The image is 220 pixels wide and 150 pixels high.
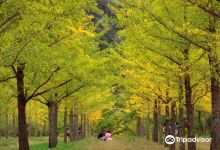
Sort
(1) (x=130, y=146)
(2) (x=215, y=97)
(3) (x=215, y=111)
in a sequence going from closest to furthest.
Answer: (3) (x=215, y=111) → (2) (x=215, y=97) → (1) (x=130, y=146)

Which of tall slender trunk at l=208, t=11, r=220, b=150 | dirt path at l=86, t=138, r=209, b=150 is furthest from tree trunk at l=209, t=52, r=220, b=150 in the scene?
dirt path at l=86, t=138, r=209, b=150

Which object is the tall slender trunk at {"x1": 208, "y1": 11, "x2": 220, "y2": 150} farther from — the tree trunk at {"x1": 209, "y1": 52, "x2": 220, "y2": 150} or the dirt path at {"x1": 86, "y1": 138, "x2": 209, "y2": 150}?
the dirt path at {"x1": 86, "y1": 138, "x2": 209, "y2": 150}

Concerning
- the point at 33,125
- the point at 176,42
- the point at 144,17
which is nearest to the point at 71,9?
the point at 144,17

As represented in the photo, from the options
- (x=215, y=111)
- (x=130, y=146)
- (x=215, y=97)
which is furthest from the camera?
(x=130, y=146)

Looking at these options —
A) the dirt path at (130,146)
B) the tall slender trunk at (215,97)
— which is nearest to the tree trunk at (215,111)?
the tall slender trunk at (215,97)

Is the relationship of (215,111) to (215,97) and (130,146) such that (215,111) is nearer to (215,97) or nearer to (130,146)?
(215,97)

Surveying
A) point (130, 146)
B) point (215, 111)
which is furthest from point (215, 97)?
point (130, 146)

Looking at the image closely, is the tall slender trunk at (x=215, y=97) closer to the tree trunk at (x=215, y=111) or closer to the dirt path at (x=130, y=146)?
the tree trunk at (x=215, y=111)

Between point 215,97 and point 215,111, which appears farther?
point 215,97

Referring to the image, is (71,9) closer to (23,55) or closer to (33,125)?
(23,55)

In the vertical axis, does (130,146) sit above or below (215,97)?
below

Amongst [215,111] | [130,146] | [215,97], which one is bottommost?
[130,146]

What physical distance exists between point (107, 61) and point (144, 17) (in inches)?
341

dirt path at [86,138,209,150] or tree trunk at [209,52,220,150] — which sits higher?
tree trunk at [209,52,220,150]
